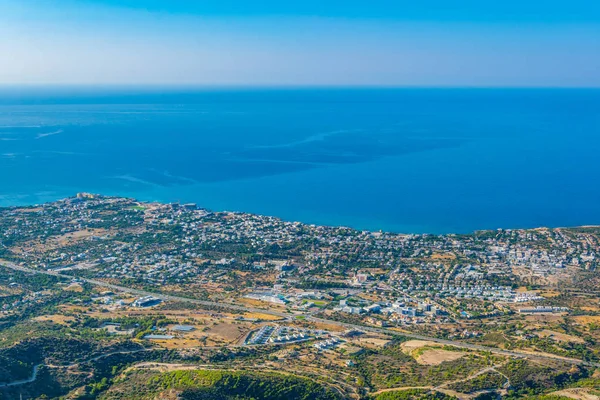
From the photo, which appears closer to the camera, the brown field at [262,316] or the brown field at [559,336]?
the brown field at [559,336]

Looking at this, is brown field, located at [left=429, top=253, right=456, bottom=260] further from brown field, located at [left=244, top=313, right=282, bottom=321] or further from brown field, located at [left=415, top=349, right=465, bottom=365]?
brown field, located at [left=415, top=349, right=465, bottom=365]

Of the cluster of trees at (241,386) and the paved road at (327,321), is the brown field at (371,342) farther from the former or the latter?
the cluster of trees at (241,386)

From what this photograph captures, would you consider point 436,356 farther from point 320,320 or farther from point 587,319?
point 587,319

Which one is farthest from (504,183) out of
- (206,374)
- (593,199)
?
(206,374)

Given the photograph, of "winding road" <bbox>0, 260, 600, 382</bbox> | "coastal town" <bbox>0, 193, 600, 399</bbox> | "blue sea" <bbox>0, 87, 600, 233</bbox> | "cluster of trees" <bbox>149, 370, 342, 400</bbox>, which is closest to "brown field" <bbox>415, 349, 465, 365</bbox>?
"coastal town" <bbox>0, 193, 600, 399</bbox>

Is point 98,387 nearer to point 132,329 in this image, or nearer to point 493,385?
point 132,329

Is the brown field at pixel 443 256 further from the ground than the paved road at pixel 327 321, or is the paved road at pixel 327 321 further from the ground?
the brown field at pixel 443 256

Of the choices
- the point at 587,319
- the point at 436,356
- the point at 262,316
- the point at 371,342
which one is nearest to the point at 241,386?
the point at 371,342

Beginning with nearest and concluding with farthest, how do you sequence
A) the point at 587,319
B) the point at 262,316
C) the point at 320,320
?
the point at 587,319
the point at 320,320
the point at 262,316

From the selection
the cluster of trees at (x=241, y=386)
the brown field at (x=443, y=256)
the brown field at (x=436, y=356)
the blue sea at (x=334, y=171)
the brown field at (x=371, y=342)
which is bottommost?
the brown field at (x=371, y=342)

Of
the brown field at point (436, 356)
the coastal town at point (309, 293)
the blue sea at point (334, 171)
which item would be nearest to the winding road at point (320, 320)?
the coastal town at point (309, 293)

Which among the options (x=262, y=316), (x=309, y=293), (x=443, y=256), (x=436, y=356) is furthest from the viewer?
(x=443, y=256)
